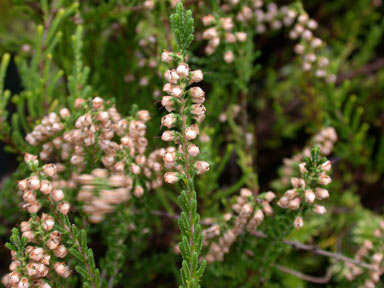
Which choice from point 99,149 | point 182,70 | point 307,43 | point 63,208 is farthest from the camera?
point 307,43

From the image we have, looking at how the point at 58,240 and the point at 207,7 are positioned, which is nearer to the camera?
the point at 58,240

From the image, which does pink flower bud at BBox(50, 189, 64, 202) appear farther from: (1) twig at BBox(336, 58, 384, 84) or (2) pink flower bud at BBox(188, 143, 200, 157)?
(1) twig at BBox(336, 58, 384, 84)

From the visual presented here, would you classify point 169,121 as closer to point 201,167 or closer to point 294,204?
point 201,167

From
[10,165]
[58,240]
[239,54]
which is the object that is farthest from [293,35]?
[10,165]

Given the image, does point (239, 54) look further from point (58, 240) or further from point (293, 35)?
point (58, 240)

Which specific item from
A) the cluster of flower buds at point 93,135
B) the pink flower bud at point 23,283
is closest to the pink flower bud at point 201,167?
the cluster of flower buds at point 93,135

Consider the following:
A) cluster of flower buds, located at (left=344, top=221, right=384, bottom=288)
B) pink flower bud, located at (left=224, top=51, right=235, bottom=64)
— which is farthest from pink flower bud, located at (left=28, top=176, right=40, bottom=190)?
cluster of flower buds, located at (left=344, top=221, right=384, bottom=288)

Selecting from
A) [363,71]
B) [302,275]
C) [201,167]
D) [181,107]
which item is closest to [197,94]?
[181,107]

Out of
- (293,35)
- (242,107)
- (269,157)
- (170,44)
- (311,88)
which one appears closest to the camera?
(170,44)
